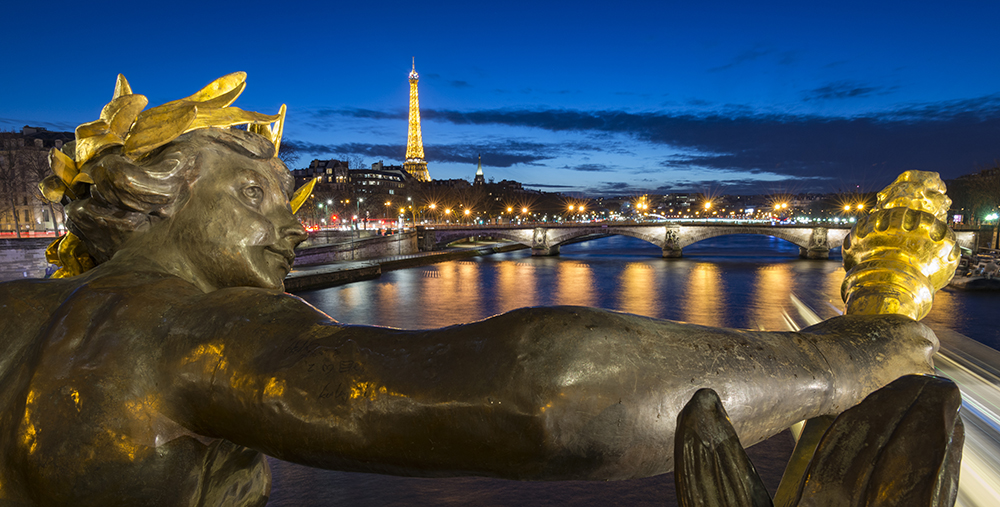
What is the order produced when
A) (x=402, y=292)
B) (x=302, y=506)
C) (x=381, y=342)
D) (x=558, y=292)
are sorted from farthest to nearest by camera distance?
(x=558, y=292)
(x=402, y=292)
(x=302, y=506)
(x=381, y=342)

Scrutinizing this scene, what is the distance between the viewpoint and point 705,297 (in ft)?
99.9

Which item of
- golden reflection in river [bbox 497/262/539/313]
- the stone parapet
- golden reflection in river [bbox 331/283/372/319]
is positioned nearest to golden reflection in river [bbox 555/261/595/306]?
golden reflection in river [bbox 497/262/539/313]

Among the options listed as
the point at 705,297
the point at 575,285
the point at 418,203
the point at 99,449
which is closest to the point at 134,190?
the point at 99,449

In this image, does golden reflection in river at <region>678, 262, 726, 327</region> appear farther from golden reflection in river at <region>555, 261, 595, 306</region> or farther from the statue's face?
the statue's face

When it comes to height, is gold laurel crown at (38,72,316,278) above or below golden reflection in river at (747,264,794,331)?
above

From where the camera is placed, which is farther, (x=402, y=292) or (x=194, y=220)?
(x=402, y=292)

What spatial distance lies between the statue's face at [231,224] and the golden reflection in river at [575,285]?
22726mm

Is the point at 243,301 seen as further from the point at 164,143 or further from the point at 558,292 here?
the point at 558,292

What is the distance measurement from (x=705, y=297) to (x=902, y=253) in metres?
30.7

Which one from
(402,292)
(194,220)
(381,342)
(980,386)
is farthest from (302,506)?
(402,292)

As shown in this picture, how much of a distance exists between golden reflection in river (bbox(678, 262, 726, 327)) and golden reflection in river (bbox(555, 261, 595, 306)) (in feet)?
16.6

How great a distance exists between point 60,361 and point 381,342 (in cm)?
55

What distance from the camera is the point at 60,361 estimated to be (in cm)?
88

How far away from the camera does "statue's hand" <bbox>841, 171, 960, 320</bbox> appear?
1514mm
